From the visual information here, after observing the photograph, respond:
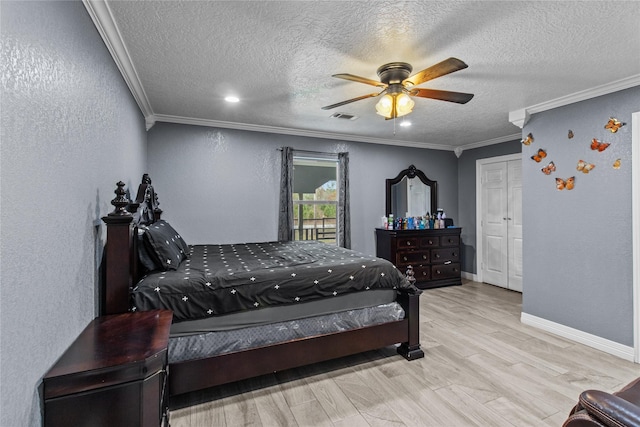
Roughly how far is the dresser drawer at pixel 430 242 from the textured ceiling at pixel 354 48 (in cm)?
223

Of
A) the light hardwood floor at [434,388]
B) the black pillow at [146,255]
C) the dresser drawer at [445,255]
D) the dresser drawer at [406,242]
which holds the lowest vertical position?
the light hardwood floor at [434,388]

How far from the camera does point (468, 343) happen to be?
2.98 metres

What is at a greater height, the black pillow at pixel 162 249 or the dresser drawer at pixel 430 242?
the black pillow at pixel 162 249

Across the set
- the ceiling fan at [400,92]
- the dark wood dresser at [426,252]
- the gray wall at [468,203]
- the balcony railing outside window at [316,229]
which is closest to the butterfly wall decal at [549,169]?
the ceiling fan at [400,92]

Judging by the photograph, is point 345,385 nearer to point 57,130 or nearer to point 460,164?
point 57,130

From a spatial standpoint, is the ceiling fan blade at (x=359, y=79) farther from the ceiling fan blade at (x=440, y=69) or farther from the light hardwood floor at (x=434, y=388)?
the light hardwood floor at (x=434, y=388)

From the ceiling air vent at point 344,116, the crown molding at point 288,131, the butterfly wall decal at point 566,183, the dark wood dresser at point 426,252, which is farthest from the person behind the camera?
the dark wood dresser at point 426,252

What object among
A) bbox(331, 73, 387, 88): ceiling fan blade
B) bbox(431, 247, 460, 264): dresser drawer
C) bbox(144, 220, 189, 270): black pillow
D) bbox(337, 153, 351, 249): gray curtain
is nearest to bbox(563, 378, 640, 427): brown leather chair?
bbox(331, 73, 387, 88): ceiling fan blade

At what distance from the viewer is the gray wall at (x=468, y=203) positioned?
557 cm

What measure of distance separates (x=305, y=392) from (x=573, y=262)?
2.92 m

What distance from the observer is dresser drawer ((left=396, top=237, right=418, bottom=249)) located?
480cm

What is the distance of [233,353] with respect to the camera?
2094 mm

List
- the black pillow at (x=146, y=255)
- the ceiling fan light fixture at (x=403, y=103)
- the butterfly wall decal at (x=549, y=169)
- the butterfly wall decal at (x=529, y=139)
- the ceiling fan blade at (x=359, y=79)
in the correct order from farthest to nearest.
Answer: the butterfly wall decal at (x=529, y=139) → the butterfly wall decal at (x=549, y=169) → the ceiling fan light fixture at (x=403, y=103) → the black pillow at (x=146, y=255) → the ceiling fan blade at (x=359, y=79)

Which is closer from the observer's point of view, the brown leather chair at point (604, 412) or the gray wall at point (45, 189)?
the brown leather chair at point (604, 412)
